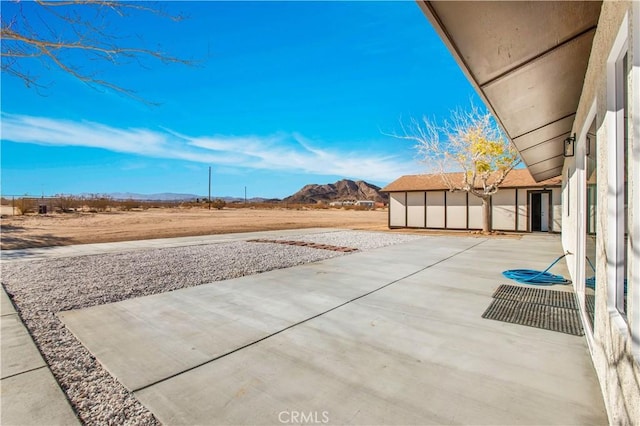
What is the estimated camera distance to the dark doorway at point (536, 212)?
17766mm

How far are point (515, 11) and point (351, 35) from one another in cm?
1498

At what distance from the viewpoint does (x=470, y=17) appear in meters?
2.21

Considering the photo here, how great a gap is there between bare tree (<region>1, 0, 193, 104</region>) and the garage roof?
16.3 meters

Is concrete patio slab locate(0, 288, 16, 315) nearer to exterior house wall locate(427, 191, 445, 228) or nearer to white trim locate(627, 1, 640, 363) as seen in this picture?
white trim locate(627, 1, 640, 363)

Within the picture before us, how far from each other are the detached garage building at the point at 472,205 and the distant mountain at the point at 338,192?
11783cm

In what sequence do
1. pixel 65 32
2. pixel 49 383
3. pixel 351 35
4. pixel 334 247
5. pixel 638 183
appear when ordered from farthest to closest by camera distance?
pixel 351 35 < pixel 334 247 < pixel 65 32 < pixel 49 383 < pixel 638 183

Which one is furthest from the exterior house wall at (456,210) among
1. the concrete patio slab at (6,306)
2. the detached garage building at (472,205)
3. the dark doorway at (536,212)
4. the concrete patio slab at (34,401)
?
the concrete patio slab at (34,401)

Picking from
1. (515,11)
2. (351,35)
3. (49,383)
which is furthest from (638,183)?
(351,35)

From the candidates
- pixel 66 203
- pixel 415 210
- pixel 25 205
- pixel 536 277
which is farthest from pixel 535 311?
pixel 66 203

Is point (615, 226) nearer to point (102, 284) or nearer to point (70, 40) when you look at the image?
point (102, 284)

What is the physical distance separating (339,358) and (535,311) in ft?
10.0

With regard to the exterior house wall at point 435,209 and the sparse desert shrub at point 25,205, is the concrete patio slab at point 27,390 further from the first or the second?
the sparse desert shrub at point 25,205

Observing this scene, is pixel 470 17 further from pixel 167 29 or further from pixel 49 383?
pixel 167 29

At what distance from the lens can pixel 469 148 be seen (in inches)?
634
